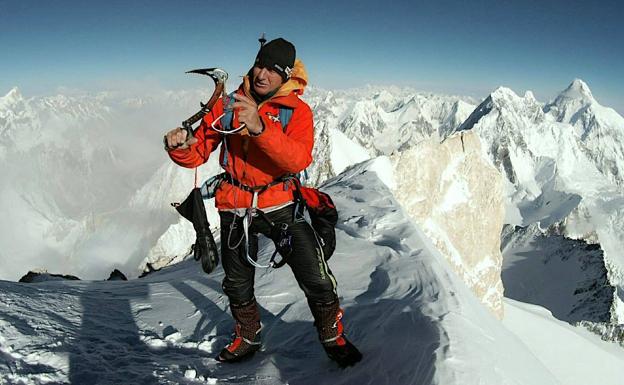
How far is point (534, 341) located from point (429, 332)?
33.0m

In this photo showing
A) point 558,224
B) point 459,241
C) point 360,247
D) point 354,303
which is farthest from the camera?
→ point 558,224

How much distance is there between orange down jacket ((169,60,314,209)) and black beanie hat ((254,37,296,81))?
206 mm

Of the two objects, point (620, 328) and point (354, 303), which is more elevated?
point (354, 303)

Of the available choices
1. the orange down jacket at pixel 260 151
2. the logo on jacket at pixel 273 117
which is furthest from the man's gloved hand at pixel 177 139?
the logo on jacket at pixel 273 117

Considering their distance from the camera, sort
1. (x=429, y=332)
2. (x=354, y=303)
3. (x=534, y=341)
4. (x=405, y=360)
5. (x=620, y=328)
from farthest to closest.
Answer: (x=620, y=328) → (x=534, y=341) → (x=354, y=303) → (x=429, y=332) → (x=405, y=360)

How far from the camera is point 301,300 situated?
6.71 metres

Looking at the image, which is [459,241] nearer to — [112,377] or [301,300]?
[301,300]

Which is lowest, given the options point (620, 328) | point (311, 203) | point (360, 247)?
point (620, 328)

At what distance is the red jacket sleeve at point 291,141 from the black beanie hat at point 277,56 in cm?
41

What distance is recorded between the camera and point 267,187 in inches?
181

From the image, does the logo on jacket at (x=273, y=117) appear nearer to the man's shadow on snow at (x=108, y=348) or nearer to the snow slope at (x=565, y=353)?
the man's shadow on snow at (x=108, y=348)

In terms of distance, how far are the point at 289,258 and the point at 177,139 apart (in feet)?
5.93

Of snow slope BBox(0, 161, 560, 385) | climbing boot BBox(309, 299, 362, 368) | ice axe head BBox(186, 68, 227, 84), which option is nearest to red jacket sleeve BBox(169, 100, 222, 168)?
ice axe head BBox(186, 68, 227, 84)

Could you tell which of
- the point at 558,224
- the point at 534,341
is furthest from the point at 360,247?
the point at 558,224
